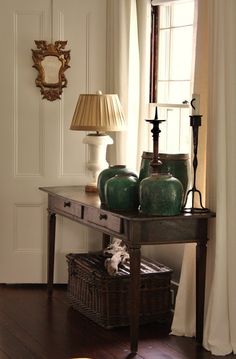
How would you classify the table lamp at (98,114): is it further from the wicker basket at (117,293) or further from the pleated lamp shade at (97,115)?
the wicker basket at (117,293)

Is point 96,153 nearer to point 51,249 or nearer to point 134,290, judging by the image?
point 51,249

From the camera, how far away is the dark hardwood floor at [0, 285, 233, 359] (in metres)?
4.18

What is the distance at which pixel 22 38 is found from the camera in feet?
17.9

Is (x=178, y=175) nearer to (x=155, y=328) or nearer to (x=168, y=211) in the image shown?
(x=168, y=211)

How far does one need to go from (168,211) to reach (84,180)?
62.7 inches

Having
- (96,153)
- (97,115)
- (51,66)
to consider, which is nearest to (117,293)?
(96,153)

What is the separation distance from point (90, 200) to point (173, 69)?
3.81 ft

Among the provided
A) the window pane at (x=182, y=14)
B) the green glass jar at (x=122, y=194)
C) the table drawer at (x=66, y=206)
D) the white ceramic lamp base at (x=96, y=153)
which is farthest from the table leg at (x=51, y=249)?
the window pane at (x=182, y=14)

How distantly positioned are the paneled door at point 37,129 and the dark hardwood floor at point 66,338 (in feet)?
1.82

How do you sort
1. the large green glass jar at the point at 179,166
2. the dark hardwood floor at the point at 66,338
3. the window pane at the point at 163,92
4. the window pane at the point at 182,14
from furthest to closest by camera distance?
the window pane at the point at 163,92, the window pane at the point at 182,14, the large green glass jar at the point at 179,166, the dark hardwood floor at the point at 66,338

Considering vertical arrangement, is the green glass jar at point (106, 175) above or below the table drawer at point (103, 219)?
above

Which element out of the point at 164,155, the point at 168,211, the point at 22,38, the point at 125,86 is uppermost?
the point at 22,38

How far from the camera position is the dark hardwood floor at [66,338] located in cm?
418

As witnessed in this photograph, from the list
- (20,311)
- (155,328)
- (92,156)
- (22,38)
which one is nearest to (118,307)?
(155,328)
